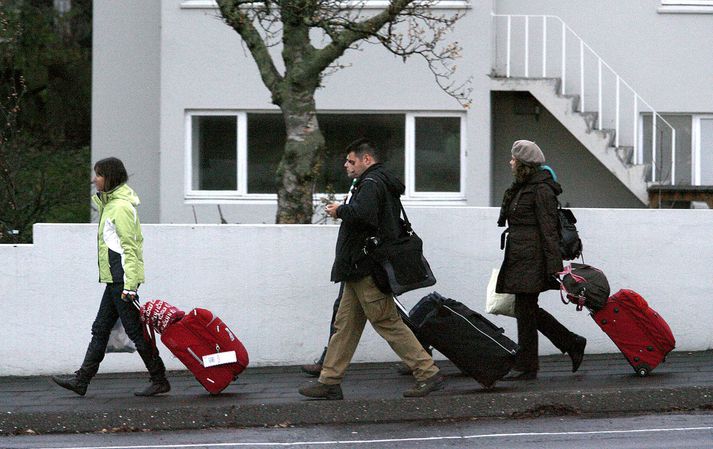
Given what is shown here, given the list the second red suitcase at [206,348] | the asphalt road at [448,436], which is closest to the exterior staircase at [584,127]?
the asphalt road at [448,436]

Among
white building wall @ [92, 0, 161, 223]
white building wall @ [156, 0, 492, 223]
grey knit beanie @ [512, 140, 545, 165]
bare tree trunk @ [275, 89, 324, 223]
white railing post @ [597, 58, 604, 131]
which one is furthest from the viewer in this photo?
white building wall @ [92, 0, 161, 223]

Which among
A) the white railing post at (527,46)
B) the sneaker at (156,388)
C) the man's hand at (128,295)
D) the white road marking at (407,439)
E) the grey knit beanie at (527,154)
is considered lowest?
the white road marking at (407,439)

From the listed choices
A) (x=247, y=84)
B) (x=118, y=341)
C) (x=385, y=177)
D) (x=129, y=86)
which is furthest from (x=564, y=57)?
(x=118, y=341)

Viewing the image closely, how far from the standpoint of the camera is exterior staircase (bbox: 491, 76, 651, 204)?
51.3 feet

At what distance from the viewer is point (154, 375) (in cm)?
901

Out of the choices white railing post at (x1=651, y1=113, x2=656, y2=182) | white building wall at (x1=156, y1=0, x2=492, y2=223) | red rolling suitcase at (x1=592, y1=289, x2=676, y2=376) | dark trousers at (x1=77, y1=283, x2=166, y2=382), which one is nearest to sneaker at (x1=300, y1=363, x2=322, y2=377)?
dark trousers at (x1=77, y1=283, x2=166, y2=382)

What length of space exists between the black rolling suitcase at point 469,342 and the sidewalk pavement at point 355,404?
0.17 m

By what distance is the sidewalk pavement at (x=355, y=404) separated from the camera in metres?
8.40

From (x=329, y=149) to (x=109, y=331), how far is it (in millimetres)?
7416

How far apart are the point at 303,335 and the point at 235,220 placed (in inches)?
215

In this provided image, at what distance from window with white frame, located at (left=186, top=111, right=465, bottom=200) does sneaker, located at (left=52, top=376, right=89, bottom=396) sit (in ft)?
23.0

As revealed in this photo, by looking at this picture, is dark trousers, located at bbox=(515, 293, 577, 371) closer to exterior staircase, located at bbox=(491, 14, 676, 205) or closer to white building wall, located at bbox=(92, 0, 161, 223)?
exterior staircase, located at bbox=(491, 14, 676, 205)

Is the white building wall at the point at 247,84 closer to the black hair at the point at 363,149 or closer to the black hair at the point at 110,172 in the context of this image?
the black hair at the point at 110,172

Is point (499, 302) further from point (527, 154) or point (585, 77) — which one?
point (585, 77)
